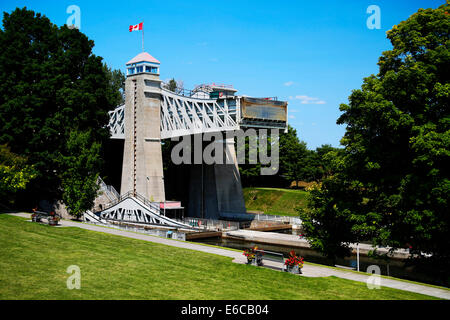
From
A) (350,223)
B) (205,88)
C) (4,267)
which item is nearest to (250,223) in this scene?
(205,88)

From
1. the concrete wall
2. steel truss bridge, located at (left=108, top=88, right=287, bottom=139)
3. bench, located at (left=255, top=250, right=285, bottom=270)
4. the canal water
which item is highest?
steel truss bridge, located at (left=108, top=88, right=287, bottom=139)

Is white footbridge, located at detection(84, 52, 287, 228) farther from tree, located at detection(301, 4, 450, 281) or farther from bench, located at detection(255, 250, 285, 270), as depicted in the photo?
bench, located at detection(255, 250, 285, 270)

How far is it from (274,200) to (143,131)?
30.1 m

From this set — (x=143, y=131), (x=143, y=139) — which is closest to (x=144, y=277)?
(x=143, y=139)

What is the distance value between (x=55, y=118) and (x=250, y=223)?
25.3 meters

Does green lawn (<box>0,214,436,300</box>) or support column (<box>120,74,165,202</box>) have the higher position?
support column (<box>120,74,165,202</box>)

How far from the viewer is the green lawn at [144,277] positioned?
14.6 metres

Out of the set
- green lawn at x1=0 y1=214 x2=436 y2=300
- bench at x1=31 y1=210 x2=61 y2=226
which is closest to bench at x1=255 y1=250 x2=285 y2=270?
green lawn at x1=0 y1=214 x2=436 y2=300

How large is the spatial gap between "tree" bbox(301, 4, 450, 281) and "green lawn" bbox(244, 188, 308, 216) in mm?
44283

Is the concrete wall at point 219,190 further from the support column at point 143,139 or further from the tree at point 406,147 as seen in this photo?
the tree at point 406,147

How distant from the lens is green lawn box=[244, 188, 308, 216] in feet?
223

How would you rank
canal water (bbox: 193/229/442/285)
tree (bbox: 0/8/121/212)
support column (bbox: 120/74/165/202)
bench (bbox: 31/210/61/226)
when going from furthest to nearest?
1. support column (bbox: 120/74/165/202)
2. tree (bbox: 0/8/121/212)
3. bench (bbox: 31/210/61/226)
4. canal water (bbox: 193/229/442/285)

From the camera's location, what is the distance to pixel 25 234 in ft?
82.2

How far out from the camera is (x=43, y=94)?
41.6 m
